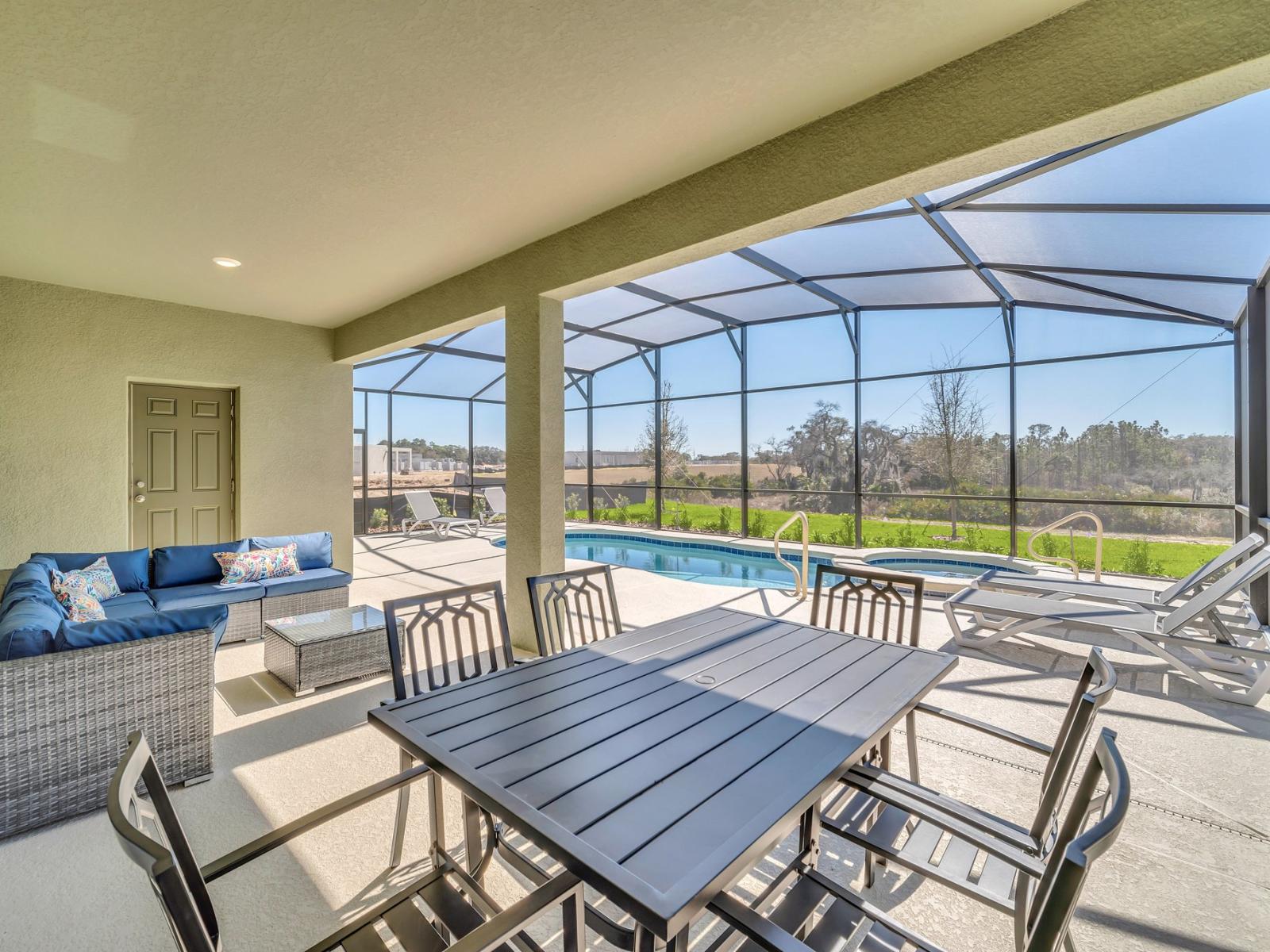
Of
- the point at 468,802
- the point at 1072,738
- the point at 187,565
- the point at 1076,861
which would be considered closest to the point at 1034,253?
the point at 1072,738

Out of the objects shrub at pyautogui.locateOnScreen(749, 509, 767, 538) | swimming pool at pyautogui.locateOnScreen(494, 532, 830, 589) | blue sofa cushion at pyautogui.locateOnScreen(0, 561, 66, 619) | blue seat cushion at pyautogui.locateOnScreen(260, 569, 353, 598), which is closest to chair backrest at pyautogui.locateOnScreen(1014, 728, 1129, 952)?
blue sofa cushion at pyautogui.locateOnScreen(0, 561, 66, 619)

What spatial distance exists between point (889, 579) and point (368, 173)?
10.8 feet

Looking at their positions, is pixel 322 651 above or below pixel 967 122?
below

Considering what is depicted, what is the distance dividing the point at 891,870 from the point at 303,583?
4514mm

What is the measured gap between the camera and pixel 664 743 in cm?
148

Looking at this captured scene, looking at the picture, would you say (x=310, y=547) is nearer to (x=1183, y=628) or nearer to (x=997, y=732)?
(x=997, y=732)

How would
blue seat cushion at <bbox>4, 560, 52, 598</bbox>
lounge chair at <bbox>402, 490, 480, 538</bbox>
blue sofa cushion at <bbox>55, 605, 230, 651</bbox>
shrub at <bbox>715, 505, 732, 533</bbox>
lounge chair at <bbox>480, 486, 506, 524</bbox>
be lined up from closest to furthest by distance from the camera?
1. blue sofa cushion at <bbox>55, 605, 230, 651</bbox>
2. blue seat cushion at <bbox>4, 560, 52, 598</bbox>
3. lounge chair at <bbox>402, 490, 480, 538</bbox>
4. shrub at <bbox>715, 505, 732, 533</bbox>
5. lounge chair at <bbox>480, 486, 506, 524</bbox>

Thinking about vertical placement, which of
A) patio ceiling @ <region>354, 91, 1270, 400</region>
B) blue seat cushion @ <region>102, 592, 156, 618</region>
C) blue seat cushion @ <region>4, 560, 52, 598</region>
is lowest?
blue seat cushion @ <region>102, 592, 156, 618</region>

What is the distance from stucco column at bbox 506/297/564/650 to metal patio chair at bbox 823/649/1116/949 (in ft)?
8.89

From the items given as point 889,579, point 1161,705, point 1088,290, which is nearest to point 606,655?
point 889,579

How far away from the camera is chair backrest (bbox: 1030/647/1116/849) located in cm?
129

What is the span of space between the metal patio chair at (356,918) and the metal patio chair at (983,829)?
0.86 m

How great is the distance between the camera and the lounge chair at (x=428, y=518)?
35.1 ft

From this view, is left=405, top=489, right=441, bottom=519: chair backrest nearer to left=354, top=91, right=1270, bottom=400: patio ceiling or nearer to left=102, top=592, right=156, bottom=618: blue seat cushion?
left=354, top=91, right=1270, bottom=400: patio ceiling
